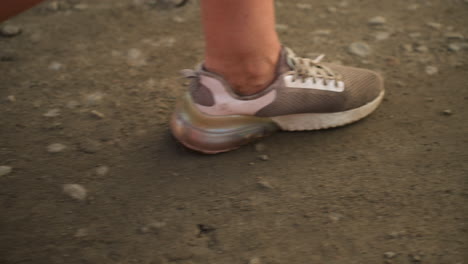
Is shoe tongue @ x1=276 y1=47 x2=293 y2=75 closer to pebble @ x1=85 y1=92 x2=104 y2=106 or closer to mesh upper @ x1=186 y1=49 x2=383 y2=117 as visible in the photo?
mesh upper @ x1=186 y1=49 x2=383 y2=117

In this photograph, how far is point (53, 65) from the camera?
2.14 metres

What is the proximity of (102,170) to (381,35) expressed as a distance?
1.47m

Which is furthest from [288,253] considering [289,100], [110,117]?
[110,117]

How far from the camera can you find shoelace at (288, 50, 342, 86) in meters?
1.57

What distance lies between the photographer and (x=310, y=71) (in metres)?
1.59

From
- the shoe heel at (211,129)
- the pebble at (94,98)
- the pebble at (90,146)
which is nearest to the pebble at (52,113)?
the pebble at (94,98)

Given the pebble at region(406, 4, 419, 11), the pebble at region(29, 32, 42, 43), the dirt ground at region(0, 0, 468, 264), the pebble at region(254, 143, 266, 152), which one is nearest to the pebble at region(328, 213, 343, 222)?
the dirt ground at region(0, 0, 468, 264)

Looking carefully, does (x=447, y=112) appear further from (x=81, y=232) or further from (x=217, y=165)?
(x=81, y=232)

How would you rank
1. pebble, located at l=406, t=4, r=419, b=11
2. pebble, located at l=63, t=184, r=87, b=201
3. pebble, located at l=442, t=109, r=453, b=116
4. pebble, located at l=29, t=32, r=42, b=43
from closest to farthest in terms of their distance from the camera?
pebble, located at l=63, t=184, r=87, b=201, pebble, located at l=442, t=109, r=453, b=116, pebble, located at l=29, t=32, r=42, b=43, pebble, located at l=406, t=4, r=419, b=11

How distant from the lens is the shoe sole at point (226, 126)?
5.09 ft

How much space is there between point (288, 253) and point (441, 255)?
39cm

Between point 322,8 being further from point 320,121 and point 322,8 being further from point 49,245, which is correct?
point 49,245

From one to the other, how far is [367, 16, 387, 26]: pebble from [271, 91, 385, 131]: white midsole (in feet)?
2.68

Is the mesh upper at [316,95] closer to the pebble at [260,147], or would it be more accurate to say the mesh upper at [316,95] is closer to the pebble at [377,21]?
the pebble at [260,147]
